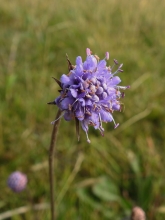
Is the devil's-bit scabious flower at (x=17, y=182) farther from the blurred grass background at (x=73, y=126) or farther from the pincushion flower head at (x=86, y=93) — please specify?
the pincushion flower head at (x=86, y=93)

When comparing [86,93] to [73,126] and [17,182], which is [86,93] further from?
[73,126]

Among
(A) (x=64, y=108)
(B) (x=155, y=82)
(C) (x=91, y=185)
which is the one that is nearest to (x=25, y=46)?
(B) (x=155, y=82)

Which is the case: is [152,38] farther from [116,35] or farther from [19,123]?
[19,123]

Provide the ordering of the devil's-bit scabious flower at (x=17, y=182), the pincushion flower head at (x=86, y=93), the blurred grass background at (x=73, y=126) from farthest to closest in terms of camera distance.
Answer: the blurred grass background at (x=73, y=126) → the devil's-bit scabious flower at (x=17, y=182) → the pincushion flower head at (x=86, y=93)

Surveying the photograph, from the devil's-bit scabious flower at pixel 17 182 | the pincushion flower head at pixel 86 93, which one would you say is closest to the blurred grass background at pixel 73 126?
the devil's-bit scabious flower at pixel 17 182

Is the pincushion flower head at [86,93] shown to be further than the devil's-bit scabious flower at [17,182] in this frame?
No

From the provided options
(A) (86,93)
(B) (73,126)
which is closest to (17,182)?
(B) (73,126)
